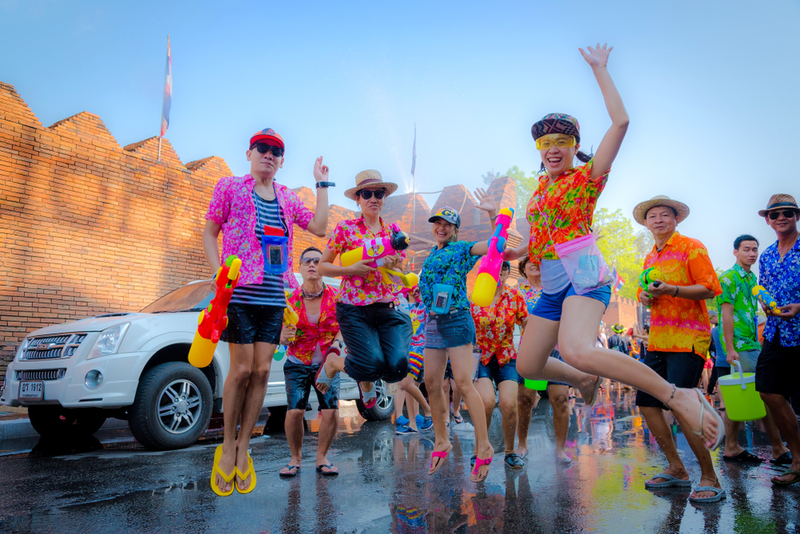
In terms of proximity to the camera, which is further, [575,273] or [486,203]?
[486,203]

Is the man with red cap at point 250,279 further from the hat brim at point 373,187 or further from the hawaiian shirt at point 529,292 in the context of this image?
the hawaiian shirt at point 529,292

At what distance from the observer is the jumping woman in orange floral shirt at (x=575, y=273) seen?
2.93 m

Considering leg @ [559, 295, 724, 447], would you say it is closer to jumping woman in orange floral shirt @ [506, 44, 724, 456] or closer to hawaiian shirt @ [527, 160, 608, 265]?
jumping woman in orange floral shirt @ [506, 44, 724, 456]

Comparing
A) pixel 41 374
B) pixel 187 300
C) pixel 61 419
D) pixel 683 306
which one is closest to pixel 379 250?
pixel 683 306

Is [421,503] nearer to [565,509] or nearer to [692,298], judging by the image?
[565,509]

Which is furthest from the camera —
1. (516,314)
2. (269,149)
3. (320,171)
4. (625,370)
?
(516,314)

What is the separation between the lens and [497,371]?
543cm

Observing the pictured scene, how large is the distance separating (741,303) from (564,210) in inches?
151

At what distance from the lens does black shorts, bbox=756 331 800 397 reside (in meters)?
4.50

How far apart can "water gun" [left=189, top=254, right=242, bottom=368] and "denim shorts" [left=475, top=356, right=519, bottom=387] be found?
2902 mm

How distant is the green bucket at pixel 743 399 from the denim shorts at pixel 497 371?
1829 mm

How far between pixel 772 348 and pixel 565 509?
2.50 metres

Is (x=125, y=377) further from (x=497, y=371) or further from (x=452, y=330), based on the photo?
(x=497, y=371)

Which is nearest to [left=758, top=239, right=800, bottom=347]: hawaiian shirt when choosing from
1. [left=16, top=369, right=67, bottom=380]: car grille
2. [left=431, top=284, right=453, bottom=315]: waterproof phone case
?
[left=431, top=284, right=453, bottom=315]: waterproof phone case
